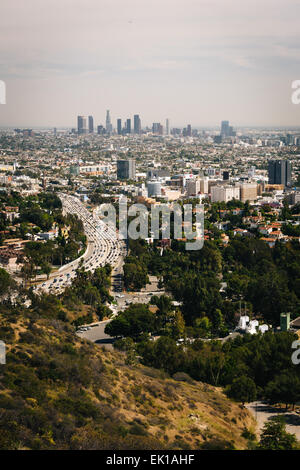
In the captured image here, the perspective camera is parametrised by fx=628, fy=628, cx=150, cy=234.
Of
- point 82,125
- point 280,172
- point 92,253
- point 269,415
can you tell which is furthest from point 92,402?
point 82,125

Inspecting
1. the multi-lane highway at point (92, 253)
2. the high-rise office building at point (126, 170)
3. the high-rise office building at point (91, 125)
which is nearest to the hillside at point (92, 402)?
the multi-lane highway at point (92, 253)

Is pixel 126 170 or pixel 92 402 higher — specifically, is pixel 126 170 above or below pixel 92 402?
above

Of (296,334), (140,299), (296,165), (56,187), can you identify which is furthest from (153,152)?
(296,334)

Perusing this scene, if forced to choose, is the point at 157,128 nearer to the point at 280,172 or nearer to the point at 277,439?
the point at 280,172

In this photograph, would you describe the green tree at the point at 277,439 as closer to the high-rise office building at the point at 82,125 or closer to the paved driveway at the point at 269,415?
the paved driveway at the point at 269,415

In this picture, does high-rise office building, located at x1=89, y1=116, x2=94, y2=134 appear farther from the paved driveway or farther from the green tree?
the green tree

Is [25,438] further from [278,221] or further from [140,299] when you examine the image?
[278,221]

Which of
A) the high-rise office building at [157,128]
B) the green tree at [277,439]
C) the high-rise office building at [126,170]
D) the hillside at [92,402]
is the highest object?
the high-rise office building at [157,128]
